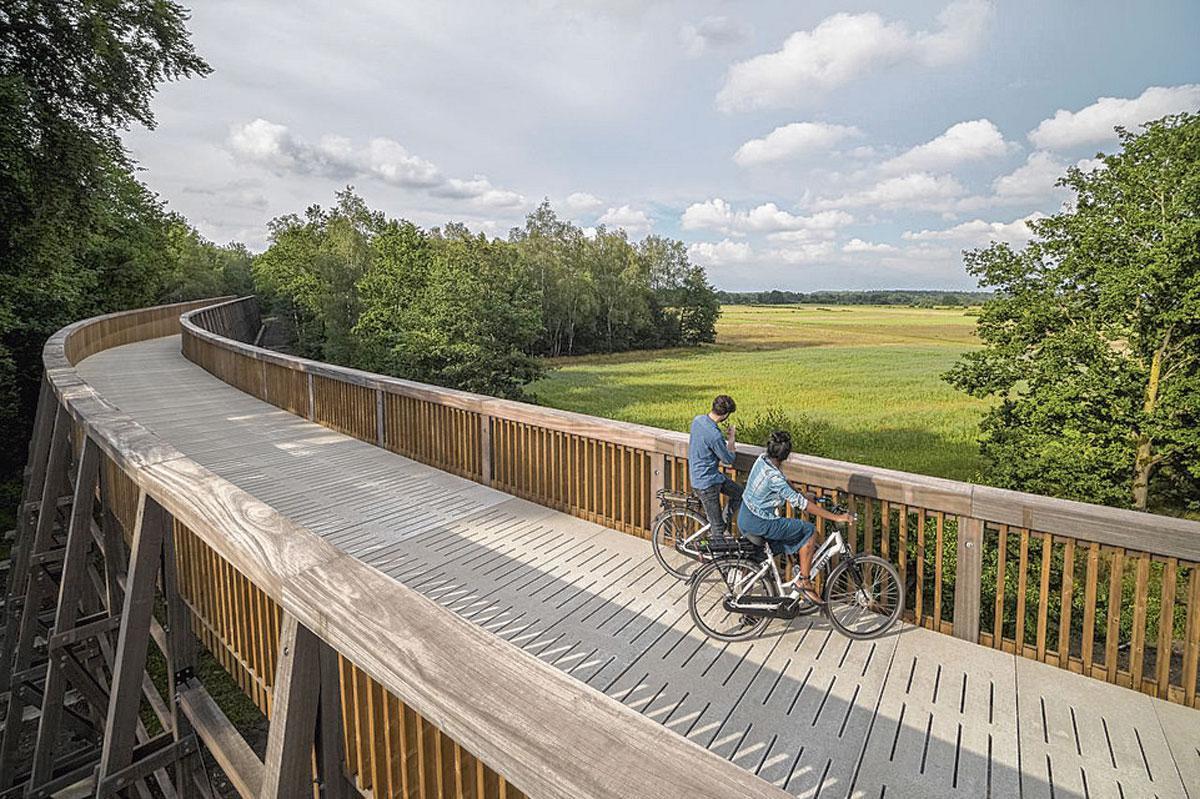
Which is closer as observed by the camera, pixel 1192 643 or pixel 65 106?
pixel 1192 643

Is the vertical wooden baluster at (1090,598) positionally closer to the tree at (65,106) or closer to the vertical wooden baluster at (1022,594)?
the vertical wooden baluster at (1022,594)

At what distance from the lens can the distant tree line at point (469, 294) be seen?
24766 millimetres

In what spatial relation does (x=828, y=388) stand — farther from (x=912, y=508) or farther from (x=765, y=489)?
(x=765, y=489)

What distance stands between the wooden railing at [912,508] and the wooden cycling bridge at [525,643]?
25mm

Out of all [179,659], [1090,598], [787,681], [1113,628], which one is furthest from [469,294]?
[1113,628]

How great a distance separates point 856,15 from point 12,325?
26.6 meters

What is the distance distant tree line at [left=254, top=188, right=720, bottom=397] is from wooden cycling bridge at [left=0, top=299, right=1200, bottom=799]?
55.7 ft

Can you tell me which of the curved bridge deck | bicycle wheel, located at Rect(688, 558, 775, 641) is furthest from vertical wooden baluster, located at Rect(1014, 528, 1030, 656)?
bicycle wheel, located at Rect(688, 558, 775, 641)

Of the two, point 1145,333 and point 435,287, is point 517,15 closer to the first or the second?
point 435,287

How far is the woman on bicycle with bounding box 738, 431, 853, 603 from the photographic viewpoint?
4.07 meters

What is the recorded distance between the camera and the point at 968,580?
396 cm

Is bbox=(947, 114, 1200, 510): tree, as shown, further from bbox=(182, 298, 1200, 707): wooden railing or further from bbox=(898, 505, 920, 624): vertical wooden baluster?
bbox=(898, 505, 920, 624): vertical wooden baluster

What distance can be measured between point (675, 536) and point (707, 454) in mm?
890

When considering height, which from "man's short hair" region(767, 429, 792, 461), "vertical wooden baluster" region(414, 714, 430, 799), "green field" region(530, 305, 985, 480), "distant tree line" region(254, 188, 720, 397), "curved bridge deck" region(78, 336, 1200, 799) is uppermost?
"distant tree line" region(254, 188, 720, 397)
